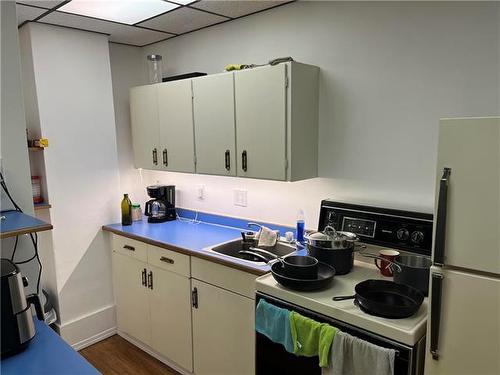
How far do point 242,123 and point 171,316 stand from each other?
139 centimetres

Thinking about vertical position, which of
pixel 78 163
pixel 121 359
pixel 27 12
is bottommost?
pixel 121 359

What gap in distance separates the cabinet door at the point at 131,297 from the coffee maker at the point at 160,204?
394 mm

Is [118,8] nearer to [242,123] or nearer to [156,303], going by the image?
[242,123]

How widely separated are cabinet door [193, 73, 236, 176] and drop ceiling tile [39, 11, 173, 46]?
751 millimetres

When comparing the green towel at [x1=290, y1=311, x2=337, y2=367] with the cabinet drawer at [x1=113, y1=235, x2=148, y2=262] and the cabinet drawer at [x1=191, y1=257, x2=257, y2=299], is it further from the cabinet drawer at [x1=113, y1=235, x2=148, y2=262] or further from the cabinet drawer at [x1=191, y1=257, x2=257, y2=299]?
the cabinet drawer at [x1=113, y1=235, x2=148, y2=262]

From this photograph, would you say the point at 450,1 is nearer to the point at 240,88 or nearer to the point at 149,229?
the point at 240,88

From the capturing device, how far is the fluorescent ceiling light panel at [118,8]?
88.7 inches

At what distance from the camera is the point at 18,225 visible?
1.46 meters

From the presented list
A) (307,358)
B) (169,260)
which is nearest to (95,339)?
(169,260)

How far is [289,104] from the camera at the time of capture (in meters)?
2.10

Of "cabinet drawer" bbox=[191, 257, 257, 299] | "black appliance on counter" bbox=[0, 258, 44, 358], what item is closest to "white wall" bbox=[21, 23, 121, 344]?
"cabinet drawer" bbox=[191, 257, 257, 299]

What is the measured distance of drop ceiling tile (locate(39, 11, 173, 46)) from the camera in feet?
8.23

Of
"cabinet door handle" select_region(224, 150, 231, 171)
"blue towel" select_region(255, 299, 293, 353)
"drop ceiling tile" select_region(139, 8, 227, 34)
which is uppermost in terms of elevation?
"drop ceiling tile" select_region(139, 8, 227, 34)

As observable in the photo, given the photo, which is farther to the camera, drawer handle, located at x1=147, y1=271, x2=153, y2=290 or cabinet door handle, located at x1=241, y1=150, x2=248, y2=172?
drawer handle, located at x1=147, y1=271, x2=153, y2=290
